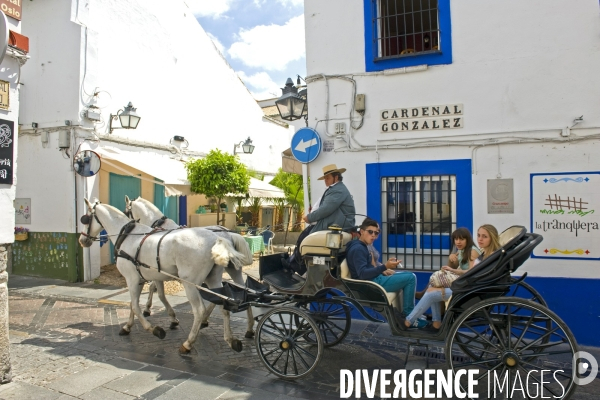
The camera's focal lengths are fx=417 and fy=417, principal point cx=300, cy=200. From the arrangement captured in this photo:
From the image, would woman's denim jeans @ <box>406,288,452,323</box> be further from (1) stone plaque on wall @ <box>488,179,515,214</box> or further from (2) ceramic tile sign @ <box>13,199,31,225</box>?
(2) ceramic tile sign @ <box>13,199,31,225</box>

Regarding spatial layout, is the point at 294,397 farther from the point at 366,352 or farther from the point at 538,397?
the point at 538,397

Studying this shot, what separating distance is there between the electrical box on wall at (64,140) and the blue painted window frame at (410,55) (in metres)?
6.53

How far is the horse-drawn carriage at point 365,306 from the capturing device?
3389 mm

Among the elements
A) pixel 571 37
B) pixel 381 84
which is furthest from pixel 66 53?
pixel 571 37

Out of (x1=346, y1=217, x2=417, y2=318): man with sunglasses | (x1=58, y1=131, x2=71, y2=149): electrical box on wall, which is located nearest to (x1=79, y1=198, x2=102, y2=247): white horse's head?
(x1=58, y1=131, x2=71, y2=149): electrical box on wall

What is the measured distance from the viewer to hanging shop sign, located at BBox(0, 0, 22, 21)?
406cm

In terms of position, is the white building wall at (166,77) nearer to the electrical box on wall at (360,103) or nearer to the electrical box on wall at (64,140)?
the electrical box on wall at (64,140)

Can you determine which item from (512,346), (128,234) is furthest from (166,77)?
(512,346)

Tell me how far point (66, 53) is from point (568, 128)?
956 cm

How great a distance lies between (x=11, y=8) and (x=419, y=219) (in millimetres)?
5355

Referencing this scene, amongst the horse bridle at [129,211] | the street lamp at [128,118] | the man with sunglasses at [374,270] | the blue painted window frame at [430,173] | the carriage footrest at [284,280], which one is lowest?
the carriage footrest at [284,280]

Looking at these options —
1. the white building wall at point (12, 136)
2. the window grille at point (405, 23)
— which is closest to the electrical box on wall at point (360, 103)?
the window grille at point (405, 23)

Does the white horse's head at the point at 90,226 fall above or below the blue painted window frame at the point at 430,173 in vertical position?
below

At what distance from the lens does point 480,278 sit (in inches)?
138
